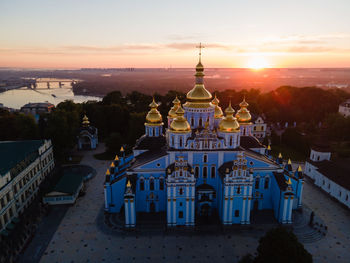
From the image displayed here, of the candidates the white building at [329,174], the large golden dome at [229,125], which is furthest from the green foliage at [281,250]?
the white building at [329,174]

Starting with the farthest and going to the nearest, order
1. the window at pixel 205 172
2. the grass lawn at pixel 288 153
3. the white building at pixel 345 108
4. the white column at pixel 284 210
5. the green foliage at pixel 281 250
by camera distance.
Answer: the white building at pixel 345 108, the grass lawn at pixel 288 153, the window at pixel 205 172, the white column at pixel 284 210, the green foliage at pixel 281 250

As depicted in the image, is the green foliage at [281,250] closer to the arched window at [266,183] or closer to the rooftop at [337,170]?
the arched window at [266,183]

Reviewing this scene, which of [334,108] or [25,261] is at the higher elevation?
[334,108]

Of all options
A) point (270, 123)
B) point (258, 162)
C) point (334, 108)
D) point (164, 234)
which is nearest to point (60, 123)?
point (164, 234)

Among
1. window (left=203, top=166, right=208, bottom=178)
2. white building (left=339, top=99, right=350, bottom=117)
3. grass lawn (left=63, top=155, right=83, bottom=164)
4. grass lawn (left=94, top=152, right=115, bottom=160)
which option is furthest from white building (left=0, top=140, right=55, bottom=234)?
white building (left=339, top=99, right=350, bottom=117)

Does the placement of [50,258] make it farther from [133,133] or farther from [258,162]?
[133,133]

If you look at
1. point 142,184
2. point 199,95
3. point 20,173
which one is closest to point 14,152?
point 20,173

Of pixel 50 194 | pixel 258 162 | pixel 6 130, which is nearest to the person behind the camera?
pixel 258 162
